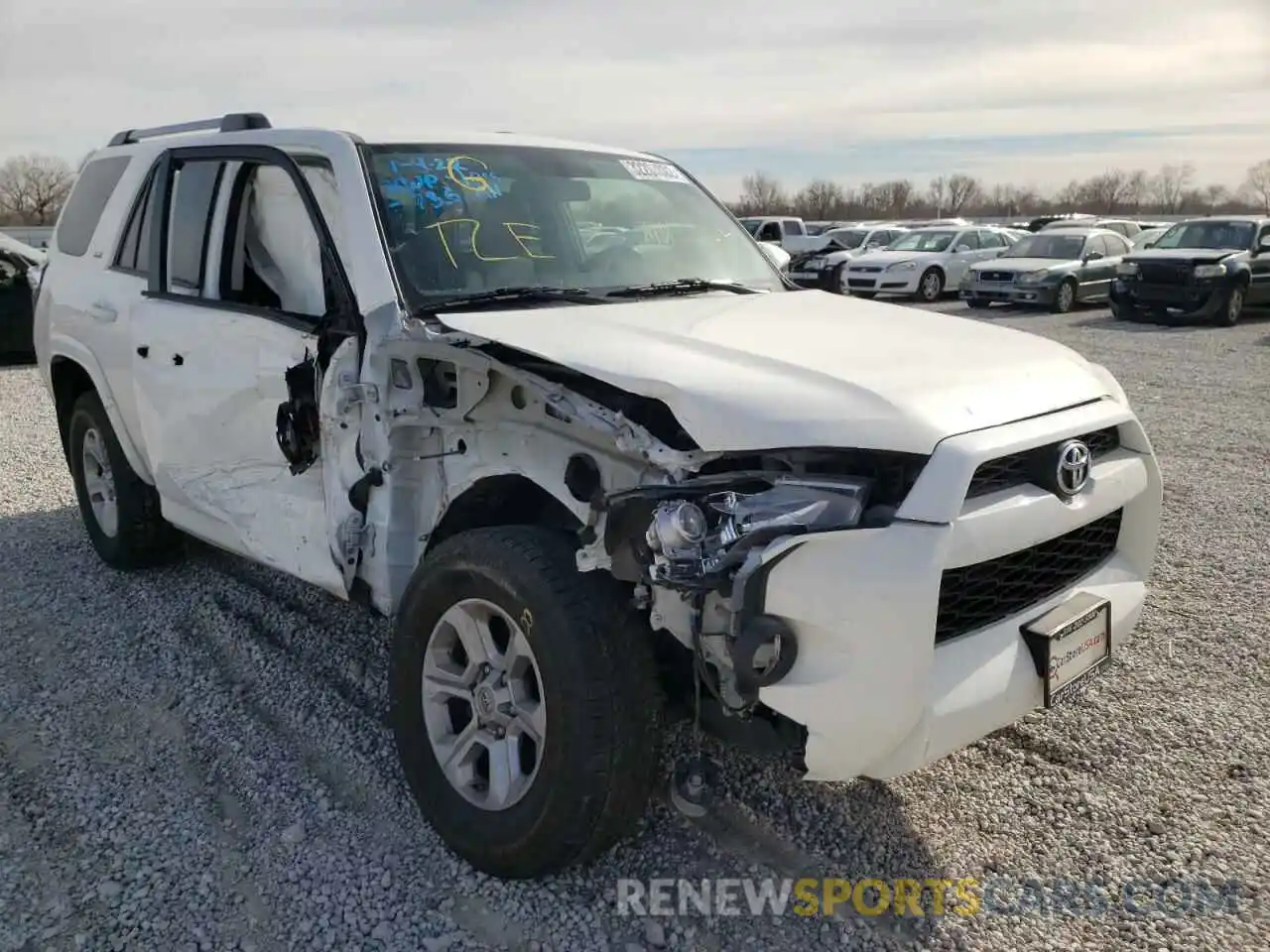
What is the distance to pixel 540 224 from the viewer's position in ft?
12.6

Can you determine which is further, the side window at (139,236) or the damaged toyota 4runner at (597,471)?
the side window at (139,236)

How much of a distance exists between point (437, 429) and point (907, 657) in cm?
159

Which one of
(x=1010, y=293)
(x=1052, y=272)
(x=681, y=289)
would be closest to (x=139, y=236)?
(x=681, y=289)

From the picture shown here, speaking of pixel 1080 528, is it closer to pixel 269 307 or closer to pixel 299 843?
pixel 299 843

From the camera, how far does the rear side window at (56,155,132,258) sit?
16.5 ft

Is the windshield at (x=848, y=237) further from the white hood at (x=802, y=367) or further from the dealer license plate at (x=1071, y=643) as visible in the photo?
the dealer license plate at (x=1071, y=643)

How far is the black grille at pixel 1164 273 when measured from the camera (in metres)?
16.4

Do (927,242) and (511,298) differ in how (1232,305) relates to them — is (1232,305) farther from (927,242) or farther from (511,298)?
(511,298)

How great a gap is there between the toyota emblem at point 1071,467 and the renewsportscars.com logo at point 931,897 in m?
1.08

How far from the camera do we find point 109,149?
5188 millimetres

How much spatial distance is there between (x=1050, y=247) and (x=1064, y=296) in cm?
157

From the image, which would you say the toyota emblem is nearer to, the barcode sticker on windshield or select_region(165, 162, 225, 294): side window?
the barcode sticker on windshield

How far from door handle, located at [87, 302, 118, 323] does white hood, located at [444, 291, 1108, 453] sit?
7.47 ft

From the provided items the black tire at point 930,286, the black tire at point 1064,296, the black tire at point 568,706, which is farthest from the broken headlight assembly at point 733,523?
the black tire at point 930,286
